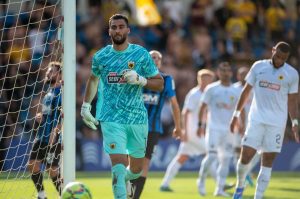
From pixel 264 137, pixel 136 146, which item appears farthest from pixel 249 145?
pixel 136 146

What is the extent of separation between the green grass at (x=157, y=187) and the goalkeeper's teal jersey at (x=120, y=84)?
3.58 metres

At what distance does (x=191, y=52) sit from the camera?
24.2 meters

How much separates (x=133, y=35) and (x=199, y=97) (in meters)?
6.38

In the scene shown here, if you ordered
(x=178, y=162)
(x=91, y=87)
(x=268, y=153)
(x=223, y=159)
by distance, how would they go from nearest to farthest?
(x=91, y=87) → (x=268, y=153) → (x=223, y=159) → (x=178, y=162)

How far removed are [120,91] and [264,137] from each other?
3.04 meters

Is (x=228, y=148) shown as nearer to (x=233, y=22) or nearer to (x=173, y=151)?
(x=173, y=151)

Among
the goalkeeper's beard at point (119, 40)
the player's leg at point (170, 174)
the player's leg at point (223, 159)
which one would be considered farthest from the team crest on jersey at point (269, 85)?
the player's leg at point (170, 174)

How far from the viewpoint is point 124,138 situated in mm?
10031

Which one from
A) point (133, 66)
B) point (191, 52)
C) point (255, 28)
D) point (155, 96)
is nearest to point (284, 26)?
point (255, 28)

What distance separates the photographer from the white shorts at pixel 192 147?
17.7 meters

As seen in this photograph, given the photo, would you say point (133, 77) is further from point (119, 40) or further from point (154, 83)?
point (119, 40)

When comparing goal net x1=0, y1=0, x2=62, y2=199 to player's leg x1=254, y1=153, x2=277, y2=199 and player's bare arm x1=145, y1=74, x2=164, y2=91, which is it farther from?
player's bare arm x1=145, y1=74, x2=164, y2=91

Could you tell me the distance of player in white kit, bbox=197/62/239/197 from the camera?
52.9ft

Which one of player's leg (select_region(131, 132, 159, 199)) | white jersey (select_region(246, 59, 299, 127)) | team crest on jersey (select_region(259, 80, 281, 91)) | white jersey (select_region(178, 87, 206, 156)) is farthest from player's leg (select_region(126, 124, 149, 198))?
white jersey (select_region(178, 87, 206, 156))
